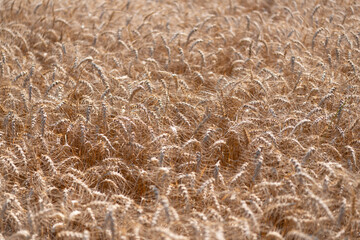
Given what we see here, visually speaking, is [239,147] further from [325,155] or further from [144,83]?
[144,83]

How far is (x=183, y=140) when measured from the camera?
8.93 ft

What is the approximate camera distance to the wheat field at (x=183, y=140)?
6.47 feet

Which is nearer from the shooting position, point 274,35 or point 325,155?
point 325,155

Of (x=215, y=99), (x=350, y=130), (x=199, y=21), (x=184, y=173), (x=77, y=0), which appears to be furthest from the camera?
(x=77, y=0)

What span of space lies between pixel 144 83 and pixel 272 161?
1257mm

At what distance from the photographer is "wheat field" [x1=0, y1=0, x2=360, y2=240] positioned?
1.97 meters

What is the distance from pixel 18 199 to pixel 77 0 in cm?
362

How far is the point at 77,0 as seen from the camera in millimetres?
5027

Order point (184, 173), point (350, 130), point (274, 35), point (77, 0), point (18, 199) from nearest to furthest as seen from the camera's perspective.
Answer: point (18, 199), point (184, 173), point (350, 130), point (274, 35), point (77, 0)

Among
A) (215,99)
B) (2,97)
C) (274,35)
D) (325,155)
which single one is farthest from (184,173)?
(274,35)

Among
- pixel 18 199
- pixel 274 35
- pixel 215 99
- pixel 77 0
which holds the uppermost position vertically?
pixel 77 0

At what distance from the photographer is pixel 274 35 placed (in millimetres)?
4141

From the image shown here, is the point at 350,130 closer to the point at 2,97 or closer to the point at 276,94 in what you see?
the point at 276,94

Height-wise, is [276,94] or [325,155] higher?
[276,94]
